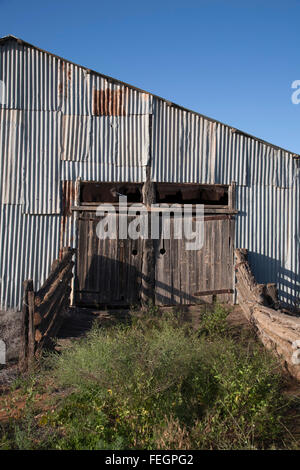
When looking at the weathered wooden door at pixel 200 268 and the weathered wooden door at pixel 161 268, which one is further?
the weathered wooden door at pixel 200 268

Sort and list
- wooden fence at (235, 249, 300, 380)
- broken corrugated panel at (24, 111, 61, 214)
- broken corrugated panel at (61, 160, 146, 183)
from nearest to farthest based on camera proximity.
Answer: wooden fence at (235, 249, 300, 380) → broken corrugated panel at (24, 111, 61, 214) → broken corrugated panel at (61, 160, 146, 183)

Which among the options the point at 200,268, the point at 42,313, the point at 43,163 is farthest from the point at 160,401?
the point at 43,163

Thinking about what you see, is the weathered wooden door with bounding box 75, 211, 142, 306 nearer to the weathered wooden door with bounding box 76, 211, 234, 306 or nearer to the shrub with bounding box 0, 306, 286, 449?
the weathered wooden door with bounding box 76, 211, 234, 306

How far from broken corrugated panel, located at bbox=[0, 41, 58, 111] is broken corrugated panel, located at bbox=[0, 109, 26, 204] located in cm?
33

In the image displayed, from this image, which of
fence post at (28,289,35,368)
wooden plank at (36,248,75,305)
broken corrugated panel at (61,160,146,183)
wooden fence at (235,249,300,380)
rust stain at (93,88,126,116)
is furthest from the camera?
Answer: rust stain at (93,88,126,116)

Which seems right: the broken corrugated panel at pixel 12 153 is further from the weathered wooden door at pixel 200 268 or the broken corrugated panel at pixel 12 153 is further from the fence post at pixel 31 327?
the fence post at pixel 31 327

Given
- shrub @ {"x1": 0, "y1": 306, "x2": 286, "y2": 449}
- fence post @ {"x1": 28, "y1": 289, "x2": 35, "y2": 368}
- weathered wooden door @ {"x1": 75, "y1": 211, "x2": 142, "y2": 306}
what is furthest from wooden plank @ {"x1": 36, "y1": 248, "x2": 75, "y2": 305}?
shrub @ {"x1": 0, "y1": 306, "x2": 286, "y2": 449}

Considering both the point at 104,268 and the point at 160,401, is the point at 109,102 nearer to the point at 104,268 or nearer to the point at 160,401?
the point at 104,268

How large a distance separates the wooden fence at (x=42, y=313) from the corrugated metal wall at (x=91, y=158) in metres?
1.67

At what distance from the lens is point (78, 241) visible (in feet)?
31.9

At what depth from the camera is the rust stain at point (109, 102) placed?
32.8 feet

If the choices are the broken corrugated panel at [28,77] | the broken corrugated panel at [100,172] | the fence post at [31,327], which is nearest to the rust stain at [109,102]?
the broken corrugated panel at [28,77]

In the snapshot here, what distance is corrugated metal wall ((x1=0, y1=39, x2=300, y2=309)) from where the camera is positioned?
969 cm
